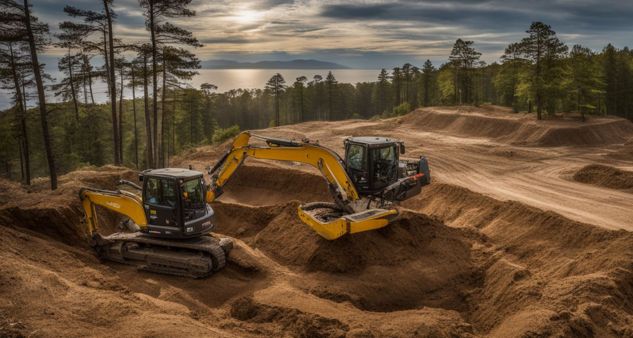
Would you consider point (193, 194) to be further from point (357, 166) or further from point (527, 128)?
point (527, 128)

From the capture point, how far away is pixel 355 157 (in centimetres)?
1719

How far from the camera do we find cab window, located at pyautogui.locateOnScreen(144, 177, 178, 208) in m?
14.2

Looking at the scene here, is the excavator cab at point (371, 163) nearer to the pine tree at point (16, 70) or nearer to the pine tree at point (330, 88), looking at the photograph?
the pine tree at point (16, 70)

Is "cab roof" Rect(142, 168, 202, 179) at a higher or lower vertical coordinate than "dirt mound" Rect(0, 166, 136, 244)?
higher

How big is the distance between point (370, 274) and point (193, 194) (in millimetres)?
5978

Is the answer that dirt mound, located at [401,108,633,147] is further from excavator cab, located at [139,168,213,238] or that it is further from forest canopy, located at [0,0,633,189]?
excavator cab, located at [139,168,213,238]

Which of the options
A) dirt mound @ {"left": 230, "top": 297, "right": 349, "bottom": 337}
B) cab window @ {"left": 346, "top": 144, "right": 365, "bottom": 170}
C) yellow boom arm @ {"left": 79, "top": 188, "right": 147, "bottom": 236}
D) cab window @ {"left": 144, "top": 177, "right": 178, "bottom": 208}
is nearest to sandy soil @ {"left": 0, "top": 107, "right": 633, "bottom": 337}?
dirt mound @ {"left": 230, "top": 297, "right": 349, "bottom": 337}

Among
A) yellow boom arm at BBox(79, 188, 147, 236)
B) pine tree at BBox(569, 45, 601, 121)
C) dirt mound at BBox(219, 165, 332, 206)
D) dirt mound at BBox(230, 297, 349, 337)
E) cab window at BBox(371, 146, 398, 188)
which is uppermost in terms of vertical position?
pine tree at BBox(569, 45, 601, 121)

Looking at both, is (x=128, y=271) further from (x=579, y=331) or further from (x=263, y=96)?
(x=263, y=96)

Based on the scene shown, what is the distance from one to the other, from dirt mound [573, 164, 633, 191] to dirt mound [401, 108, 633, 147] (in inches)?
514

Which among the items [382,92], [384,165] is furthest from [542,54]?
[382,92]

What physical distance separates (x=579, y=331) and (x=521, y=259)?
17.6 ft

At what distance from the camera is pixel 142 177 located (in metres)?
14.4

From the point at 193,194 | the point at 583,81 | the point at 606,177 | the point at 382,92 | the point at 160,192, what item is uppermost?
the point at 382,92
